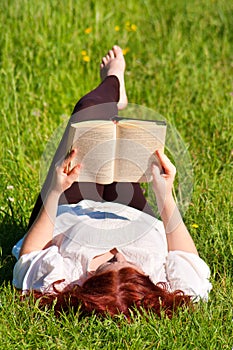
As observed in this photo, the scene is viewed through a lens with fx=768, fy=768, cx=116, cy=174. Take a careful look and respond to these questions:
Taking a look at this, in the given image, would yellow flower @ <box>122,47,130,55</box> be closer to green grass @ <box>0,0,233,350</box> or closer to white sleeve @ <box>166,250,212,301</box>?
green grass @ <box>0,0,233,350</box>

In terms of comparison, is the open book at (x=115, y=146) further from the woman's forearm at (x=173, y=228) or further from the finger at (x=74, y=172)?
the woman's forearm at (x=173, y=228)

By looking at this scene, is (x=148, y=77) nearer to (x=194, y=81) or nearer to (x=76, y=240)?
(x=194, y=81)

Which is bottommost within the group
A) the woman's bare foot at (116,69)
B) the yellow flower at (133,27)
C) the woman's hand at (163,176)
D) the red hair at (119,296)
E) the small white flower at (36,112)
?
the red hair at (119,296)

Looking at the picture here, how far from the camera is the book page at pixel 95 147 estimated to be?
9.14 ft

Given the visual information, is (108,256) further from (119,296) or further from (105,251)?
(119,296)

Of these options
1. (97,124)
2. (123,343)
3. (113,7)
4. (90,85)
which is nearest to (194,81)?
(90,85)

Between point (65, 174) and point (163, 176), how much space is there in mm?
374

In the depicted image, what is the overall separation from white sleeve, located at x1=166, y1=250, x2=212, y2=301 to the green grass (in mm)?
84

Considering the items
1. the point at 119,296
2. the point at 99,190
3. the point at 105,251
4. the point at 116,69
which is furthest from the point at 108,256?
the point at 116,69

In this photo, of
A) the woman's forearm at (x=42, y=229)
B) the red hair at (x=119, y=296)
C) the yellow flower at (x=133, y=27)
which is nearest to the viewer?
the red hair at (x=119, y=296)

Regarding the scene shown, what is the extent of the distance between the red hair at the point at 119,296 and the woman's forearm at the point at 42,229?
26cm

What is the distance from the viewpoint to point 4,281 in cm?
305

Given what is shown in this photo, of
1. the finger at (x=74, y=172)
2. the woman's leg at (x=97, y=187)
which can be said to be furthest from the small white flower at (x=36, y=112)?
the finger at (x=74, y=172)

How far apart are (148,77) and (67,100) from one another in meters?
0.67
